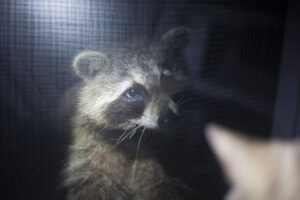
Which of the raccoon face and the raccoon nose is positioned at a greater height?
the raccoon face

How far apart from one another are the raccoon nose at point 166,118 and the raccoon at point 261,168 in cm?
18

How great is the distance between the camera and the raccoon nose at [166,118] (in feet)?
2.22

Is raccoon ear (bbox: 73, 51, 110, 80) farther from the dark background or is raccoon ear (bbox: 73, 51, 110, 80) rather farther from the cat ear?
the cat ear

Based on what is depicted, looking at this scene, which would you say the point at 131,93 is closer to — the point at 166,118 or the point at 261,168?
the point at 166,118

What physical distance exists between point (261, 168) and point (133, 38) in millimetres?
486

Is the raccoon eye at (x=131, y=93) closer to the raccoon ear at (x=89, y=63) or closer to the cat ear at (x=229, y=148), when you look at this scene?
the raccoon ear at (x=89, y=63)

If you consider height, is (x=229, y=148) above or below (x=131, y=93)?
below

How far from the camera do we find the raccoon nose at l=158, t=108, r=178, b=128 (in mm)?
676

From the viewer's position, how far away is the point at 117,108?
2.19 ft

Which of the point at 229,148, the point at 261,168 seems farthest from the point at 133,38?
the point at 261,168

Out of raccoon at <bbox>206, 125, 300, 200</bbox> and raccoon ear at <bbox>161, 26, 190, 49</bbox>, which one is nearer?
raccoon ear at <bbox>161, 26, 190, 49</bbox>

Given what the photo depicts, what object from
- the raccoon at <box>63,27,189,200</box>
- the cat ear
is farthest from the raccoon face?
the cat ear

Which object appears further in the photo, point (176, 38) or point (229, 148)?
point (229, 148)

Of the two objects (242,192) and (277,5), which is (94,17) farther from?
(242,192)
